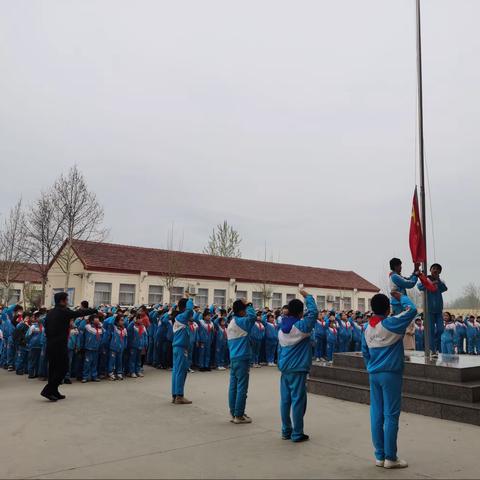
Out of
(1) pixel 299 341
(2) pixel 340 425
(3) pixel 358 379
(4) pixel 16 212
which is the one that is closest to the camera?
(1) pixel 299 341

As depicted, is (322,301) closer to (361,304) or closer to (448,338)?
(361,304)

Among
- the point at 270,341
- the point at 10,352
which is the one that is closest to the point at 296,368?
the point at 270,341

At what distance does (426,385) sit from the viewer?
800 centimetres

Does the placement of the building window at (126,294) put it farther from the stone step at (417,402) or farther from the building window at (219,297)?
the stone step at (417,402)

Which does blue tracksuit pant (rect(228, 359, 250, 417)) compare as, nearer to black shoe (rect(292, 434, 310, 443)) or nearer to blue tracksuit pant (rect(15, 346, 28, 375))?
black shoe (rect(292, 434, 310, 443))

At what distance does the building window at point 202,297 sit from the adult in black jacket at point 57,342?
2215 cm

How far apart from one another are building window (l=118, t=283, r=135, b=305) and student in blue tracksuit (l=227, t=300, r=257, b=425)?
21.8 meters

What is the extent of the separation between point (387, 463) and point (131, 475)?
267cm

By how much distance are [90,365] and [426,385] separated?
25.1ft

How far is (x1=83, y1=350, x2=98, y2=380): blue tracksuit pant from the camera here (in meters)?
11.2

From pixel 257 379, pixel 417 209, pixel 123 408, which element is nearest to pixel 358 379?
pixel 257 379

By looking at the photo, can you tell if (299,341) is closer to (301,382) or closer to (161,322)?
(301,382)

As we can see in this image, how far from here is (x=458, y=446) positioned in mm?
5723

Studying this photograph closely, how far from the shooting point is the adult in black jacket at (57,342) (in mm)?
8586
